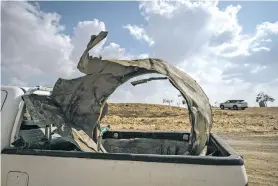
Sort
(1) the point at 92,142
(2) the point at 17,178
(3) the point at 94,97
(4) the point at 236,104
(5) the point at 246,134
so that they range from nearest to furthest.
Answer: (2) the point at 17,178 < (1) the point at 92,142 < (3) the point at 94,97 < (5) the point at 246,134 < (4) the point at 236,104

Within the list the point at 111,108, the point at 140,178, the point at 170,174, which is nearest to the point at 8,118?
the point at 140,178

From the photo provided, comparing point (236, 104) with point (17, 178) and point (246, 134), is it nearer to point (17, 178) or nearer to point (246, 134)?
point (246, 134)

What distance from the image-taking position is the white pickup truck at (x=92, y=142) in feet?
9.73

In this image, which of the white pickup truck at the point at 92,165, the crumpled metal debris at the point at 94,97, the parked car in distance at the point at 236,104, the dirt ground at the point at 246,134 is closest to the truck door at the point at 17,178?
the white pickup truck at the point at 92,165

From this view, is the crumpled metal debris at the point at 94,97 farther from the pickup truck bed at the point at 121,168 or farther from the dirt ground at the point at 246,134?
the dirt ground at the point at 246,134

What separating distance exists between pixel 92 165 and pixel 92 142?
73 centimetres

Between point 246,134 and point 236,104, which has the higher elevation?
point 236,104

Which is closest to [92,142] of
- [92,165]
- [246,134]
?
[92,165]

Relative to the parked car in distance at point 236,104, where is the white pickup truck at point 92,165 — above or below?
below

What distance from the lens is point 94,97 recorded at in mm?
4074

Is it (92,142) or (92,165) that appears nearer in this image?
(92,165)

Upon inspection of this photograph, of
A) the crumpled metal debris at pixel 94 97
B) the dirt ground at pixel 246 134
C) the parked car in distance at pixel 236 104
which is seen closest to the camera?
the crumpled metal debris at pixel 94 97

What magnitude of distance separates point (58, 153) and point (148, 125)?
21.1 meters

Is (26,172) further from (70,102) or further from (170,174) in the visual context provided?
(170,174)
